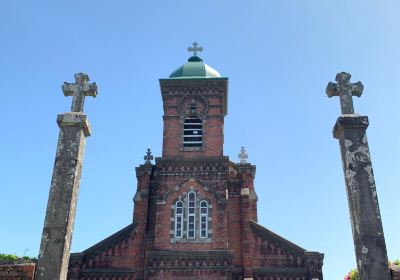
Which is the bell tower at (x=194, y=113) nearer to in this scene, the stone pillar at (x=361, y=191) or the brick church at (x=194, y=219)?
the brick church at (x=194, y=219)

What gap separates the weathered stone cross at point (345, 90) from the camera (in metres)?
11.1

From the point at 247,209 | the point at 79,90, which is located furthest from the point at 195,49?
the point at 79,90

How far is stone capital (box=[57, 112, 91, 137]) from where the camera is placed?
10.6m

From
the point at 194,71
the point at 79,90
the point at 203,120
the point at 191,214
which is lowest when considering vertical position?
the point at 79,90

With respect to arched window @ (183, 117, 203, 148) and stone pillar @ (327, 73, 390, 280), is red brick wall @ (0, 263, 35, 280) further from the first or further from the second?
arched window @ (183, 117, 203, 148)

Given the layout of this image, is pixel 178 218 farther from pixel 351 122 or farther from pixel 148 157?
pixel 351 122

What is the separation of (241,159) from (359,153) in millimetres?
16570

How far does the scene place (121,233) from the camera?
78.2ft

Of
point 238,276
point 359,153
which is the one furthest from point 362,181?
point 238,276

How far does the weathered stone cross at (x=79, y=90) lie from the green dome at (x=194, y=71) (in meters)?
16.1

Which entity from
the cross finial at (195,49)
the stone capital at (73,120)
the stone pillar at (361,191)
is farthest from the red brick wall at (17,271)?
the cross finial at (195,49)

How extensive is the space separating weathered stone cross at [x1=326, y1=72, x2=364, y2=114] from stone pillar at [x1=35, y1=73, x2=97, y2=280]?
586cm

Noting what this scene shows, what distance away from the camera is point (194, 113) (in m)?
26.3

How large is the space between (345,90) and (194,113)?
15.6 m
